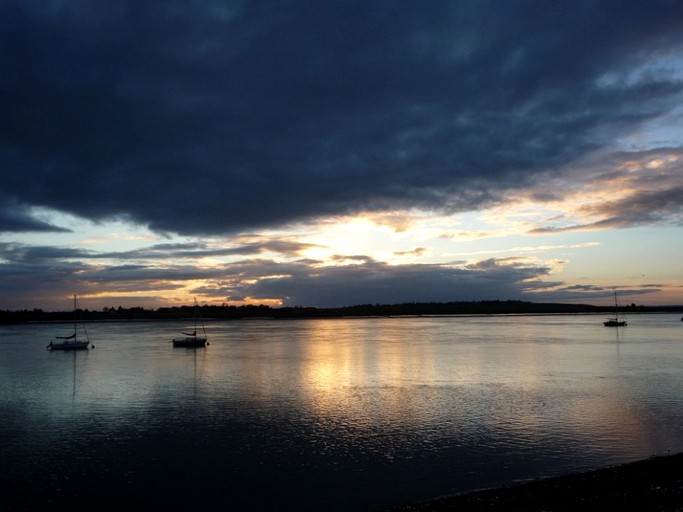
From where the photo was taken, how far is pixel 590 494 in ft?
51.2

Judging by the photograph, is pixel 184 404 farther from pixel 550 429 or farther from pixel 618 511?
pixel 618 511

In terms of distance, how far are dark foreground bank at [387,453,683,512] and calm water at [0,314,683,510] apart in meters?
1.67

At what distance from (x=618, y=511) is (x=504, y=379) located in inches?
1213

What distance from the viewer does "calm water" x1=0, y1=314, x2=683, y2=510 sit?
757 inches

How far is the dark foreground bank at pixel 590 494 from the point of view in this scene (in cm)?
1458

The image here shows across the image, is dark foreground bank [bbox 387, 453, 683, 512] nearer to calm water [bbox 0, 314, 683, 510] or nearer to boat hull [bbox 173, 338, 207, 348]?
calm water [bbox 0, 314, 683, 510]

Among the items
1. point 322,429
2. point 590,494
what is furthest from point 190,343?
point 590,494

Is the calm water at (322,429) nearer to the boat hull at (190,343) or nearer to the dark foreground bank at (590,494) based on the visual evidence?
the dark foreground bank at (590,494)

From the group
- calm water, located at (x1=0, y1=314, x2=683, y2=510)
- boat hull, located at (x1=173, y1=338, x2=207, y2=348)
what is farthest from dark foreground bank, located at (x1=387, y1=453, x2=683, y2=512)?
boat hull, located at (x1=173, y1=338, x2=207, y2=348)

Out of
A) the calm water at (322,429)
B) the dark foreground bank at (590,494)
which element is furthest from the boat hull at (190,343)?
the dark foreground bank at (590,494)

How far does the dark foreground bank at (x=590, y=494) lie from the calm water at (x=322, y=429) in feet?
5.47

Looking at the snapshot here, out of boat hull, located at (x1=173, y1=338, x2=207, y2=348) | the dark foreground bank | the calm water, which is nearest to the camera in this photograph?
the dark foreground bank

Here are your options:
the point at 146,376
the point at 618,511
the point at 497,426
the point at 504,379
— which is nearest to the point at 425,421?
the point at 497,426

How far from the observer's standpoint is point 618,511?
45.9ft
